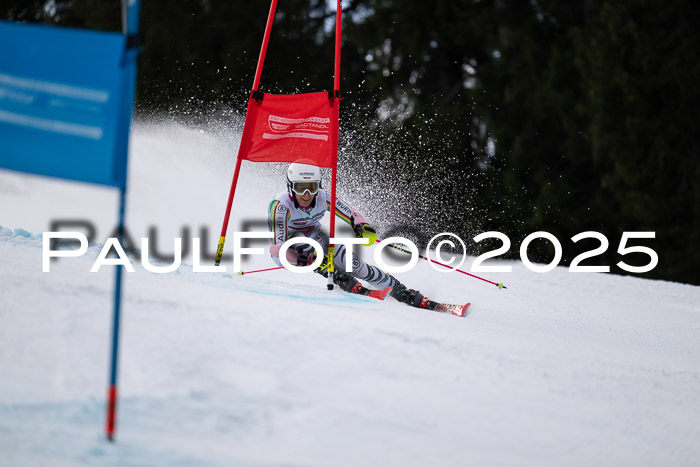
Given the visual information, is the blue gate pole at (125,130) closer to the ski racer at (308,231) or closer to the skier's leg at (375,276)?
the ski racer at (308,231)

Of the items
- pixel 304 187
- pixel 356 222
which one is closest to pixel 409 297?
Result: pixel 356 222

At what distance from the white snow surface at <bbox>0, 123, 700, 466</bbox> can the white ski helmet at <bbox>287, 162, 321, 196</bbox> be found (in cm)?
108

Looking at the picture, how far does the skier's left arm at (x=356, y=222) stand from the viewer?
684 cm

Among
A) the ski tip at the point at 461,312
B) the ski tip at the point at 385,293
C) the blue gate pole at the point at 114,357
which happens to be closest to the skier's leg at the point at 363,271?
the ski tip at the point at 385,293

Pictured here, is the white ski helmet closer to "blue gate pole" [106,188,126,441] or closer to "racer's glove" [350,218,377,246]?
"racer's glove" [350,218,377,246]

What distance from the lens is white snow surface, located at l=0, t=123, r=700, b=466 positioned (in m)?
3.03

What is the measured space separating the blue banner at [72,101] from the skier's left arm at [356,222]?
407 cm

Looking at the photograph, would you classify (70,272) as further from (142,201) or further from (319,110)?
(142,201)

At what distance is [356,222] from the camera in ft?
22.7

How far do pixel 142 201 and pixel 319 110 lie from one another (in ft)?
24.6

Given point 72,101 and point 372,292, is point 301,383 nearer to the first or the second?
point 72,101

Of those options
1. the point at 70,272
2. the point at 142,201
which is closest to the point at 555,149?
the point at 142,201

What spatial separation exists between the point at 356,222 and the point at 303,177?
70 cm

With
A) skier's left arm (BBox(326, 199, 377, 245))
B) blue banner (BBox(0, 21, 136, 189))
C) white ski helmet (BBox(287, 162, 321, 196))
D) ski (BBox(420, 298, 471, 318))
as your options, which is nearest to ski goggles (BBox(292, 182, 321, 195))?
white ski helmet (BBox(287, 162, 321, 196))
